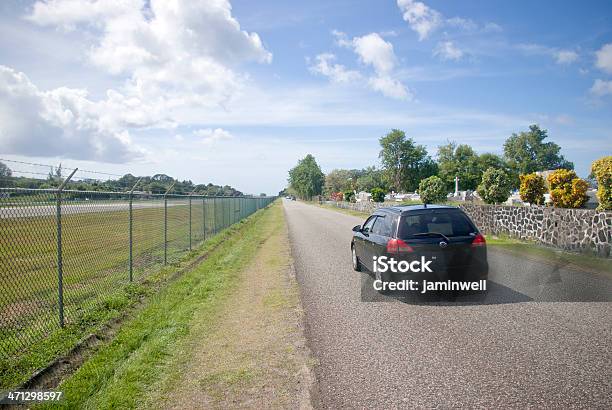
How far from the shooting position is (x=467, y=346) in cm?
507

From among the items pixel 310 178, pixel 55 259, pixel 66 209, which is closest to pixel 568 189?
pixel 66 209

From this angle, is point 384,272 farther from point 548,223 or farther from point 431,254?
point 548,223

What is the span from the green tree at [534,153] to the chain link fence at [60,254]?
11734 centimetres

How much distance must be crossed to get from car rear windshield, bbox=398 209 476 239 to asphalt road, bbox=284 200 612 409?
1.17 meters

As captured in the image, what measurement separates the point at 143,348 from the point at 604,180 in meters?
15.0

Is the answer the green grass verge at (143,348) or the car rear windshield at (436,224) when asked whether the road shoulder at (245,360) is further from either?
the car rear windshield at (436,224)

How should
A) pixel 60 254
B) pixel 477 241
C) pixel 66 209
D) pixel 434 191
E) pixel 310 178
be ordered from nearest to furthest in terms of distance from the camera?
pixel 60 254
pixel 66 209
pixel 477 241
pixel 434 191
pixel 310 178

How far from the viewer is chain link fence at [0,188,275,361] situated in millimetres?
5465

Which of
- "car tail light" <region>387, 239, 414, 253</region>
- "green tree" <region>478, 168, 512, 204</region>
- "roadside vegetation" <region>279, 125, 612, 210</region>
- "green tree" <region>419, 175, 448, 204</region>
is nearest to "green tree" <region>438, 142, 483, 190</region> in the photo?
"roadside vegetation" <region>279, 125, 612, 210</region>

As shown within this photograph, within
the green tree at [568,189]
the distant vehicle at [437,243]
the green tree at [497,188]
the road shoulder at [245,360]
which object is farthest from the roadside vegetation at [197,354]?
the green tree at [568,189]

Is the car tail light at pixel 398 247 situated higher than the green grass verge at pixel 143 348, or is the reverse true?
the car tail light at pixel 398 247

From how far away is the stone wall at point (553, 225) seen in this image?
12039 mm

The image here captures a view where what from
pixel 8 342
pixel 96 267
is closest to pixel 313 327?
pixel 8 342

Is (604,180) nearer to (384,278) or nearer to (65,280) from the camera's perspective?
(384,278)
